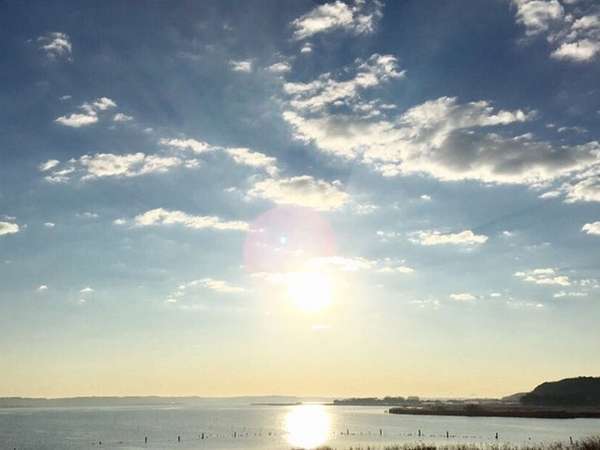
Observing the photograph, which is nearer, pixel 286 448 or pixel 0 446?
pixel 286 448

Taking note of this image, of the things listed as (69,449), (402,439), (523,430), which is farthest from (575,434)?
(69,449)

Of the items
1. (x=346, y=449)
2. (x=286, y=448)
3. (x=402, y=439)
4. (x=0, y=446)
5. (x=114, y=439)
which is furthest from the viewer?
(x=114, y=439)

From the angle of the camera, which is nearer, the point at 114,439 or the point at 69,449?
the point at 69,449

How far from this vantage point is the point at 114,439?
14800 centimetres

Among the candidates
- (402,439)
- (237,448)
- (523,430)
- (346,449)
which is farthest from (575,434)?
(237,448)

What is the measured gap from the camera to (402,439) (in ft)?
449

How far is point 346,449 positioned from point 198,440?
4865 centimetres

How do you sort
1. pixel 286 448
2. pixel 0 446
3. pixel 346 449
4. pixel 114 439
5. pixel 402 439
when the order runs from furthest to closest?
pixel 114 439 < pixel 402 439 < pixel 0 446 < pixel 286 448 < pixel 346 449

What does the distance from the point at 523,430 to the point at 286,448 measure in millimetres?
70462

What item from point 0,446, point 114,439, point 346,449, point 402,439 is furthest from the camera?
point 114,439

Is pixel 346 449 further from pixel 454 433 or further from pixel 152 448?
pixel 454 433

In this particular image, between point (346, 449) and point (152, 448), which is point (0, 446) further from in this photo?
point (346, 449)

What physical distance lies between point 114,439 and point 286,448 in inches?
2191

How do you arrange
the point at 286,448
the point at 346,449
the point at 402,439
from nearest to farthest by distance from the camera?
the point at 346,449
the point at 286,448
the point at 402,439
